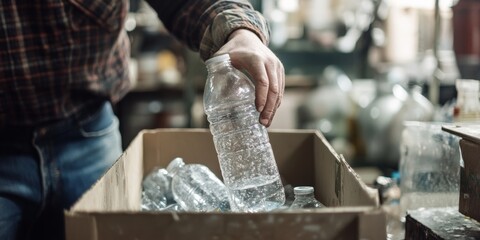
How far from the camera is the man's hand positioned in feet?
3.20

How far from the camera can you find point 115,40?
1403 mm

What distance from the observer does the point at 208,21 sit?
4.05ft

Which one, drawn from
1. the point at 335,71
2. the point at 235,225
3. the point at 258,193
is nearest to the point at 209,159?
the point at 258,193

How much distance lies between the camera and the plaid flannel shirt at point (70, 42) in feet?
3.91

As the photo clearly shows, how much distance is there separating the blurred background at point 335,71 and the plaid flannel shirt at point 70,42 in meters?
1.77

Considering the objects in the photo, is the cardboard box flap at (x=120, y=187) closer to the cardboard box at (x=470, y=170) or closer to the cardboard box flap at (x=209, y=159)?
the cardboard box flap at (x=209, y=159)

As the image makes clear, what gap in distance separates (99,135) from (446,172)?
32.5 inches

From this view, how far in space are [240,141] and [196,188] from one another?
0.13 metres

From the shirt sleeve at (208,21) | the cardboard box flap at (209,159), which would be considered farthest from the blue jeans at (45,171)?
the shirt sleeve at (208,21)

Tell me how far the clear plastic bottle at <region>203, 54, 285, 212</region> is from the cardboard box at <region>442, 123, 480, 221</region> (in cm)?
32

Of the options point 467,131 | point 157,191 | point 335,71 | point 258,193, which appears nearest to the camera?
point 467,131

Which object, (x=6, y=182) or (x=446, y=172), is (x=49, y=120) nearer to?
(x=6, y=182)

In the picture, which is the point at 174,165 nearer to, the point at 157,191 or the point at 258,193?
the point at 157,191

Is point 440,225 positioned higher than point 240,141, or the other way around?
point 240,141
